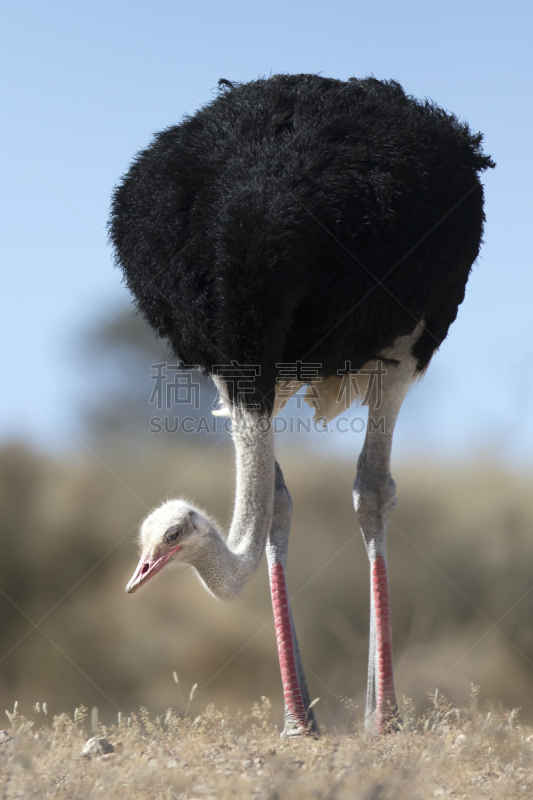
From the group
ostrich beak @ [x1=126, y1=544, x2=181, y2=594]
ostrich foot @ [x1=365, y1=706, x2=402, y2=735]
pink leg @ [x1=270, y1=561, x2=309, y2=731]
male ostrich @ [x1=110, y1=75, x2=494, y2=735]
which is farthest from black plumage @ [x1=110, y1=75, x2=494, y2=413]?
ostrich foot @ [x1=365, y1=706, x2=402, y2=735]

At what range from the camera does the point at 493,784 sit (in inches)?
138

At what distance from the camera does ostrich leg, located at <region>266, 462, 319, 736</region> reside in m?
4.59

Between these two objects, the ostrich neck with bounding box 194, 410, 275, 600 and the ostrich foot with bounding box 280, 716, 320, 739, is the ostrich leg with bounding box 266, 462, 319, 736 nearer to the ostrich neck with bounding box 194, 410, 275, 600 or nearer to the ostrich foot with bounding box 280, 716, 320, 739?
the ostrich foot with bounding box 280, 716, 320, 739

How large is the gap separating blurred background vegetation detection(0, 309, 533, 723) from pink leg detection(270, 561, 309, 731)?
17.1ft

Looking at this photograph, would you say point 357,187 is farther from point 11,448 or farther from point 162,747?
point 11,448

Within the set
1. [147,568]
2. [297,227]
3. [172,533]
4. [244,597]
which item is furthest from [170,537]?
[244,597]

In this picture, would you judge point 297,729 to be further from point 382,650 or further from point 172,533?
point 172,533

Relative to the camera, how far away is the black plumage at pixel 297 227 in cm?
395

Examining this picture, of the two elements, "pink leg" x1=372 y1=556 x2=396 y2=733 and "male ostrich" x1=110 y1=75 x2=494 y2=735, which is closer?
"male ostrich" x1=110 y1=75 x2=494 y2=735

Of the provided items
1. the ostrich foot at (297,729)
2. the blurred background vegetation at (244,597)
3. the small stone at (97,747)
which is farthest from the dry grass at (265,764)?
the blurred background vegetation at (244,597)

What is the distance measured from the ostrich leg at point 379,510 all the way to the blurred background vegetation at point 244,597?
195 inches

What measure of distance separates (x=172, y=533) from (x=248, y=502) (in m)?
0.57

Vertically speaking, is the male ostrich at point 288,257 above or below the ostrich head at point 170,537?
above

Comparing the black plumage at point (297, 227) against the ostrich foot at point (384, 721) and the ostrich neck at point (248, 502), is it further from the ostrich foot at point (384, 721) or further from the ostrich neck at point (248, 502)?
the ostrich foot at point (384, 721)
